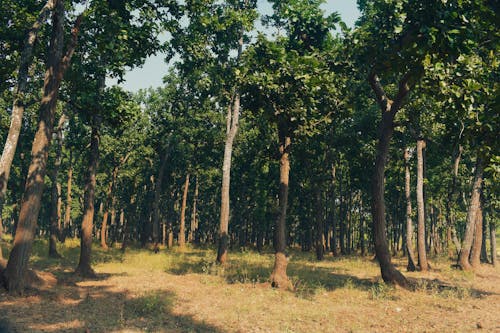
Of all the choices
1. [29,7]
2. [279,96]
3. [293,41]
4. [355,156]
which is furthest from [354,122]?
[29,7]

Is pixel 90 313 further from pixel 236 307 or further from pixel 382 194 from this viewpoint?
pixel 382 194

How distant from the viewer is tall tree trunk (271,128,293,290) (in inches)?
587

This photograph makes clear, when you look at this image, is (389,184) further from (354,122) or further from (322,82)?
(322,82)

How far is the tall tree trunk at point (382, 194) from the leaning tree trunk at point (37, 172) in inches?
470

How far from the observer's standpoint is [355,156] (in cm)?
3328

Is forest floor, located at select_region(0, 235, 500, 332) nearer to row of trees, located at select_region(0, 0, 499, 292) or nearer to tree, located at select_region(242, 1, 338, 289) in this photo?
row of trees, located at select_region(0, 0, 499, 292)

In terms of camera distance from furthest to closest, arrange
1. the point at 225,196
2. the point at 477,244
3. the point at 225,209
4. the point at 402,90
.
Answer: the point at 477,244, the point at 225,196, the point at 225,209, the point at 402,90

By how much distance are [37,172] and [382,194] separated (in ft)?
42.4

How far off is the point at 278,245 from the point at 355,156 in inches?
797

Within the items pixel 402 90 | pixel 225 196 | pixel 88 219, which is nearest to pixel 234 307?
pixel 88 219

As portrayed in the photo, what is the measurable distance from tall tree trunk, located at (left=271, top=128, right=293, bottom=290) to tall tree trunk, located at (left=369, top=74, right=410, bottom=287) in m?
3.80

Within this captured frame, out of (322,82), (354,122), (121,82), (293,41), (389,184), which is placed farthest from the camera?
(389,184)

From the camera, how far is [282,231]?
15648 mm

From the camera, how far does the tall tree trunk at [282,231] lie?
587 inches
